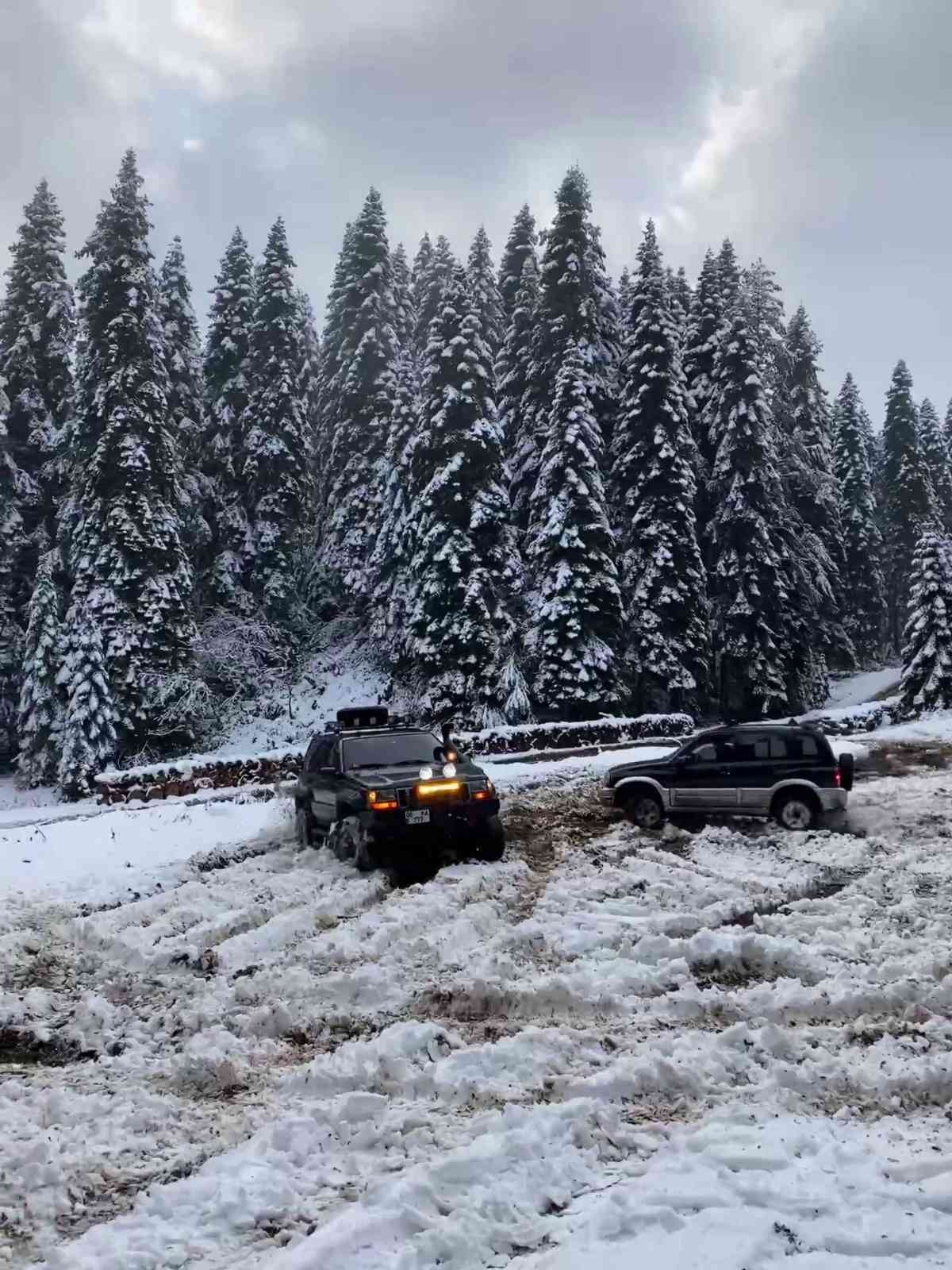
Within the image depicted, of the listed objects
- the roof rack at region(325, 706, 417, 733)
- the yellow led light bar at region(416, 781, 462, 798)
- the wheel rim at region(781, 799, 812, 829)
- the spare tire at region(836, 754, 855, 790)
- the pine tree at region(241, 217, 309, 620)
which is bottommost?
the wheel rim at region(781, 799, 812, 829)

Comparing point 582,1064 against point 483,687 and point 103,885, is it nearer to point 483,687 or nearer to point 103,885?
point 103,885

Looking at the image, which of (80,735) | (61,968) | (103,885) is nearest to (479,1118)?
(61,968)

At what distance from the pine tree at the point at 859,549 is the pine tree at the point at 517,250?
2284cm

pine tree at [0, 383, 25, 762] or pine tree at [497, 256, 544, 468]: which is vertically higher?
pine tree at [497, 256, 544, 468]

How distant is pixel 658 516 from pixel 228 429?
1969cm

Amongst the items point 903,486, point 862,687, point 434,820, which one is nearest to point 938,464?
point 903,486

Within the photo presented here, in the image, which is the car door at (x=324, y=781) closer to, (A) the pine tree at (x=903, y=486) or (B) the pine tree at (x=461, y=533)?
(B) the pine tree at (x=461, y=533)

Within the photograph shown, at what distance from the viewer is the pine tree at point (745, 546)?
35.5 meters

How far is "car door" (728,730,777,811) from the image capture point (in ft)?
47.9

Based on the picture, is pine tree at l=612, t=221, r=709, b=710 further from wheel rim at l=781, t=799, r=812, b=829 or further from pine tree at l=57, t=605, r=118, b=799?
wheel rim at l=781, t=799, r=812, b=829

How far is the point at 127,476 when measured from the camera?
3241 centimetres

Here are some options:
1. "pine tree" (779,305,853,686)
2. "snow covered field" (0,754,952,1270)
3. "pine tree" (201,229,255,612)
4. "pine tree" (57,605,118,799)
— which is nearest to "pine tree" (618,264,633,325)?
"pine tree" (779,305,853,686)

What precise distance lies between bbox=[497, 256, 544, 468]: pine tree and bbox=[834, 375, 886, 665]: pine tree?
23.9 m

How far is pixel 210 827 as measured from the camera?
50.0ft
